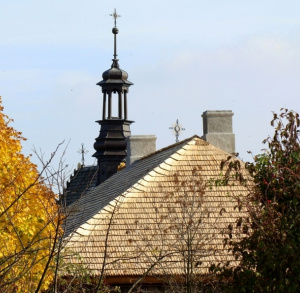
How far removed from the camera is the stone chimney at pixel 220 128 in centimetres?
3353

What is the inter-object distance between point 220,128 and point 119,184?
3404 mm

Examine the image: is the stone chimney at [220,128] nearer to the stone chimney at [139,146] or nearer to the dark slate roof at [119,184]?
the dark slate roof at [119,184]

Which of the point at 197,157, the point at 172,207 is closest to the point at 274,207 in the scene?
the point at 172,207

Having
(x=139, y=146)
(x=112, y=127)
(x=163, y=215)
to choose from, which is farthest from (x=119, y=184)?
(x=112, y=127)

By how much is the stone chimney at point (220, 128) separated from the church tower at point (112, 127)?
1751cm

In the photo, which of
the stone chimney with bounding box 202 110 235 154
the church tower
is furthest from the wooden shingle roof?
the church tower

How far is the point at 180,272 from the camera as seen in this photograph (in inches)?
1006

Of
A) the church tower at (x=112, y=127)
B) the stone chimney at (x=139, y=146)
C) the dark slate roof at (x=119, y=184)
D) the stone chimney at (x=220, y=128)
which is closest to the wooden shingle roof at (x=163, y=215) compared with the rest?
the dark slate roof at (x=119, y=184)

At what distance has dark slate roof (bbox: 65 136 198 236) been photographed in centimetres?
3095

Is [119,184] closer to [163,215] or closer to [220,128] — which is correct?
[220,128]

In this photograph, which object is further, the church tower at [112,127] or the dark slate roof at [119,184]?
the church tower at [112,127]

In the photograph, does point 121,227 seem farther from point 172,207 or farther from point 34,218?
point 34,218

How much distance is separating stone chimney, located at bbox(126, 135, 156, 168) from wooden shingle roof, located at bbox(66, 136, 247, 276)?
3879mm

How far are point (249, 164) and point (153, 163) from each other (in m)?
17.0
